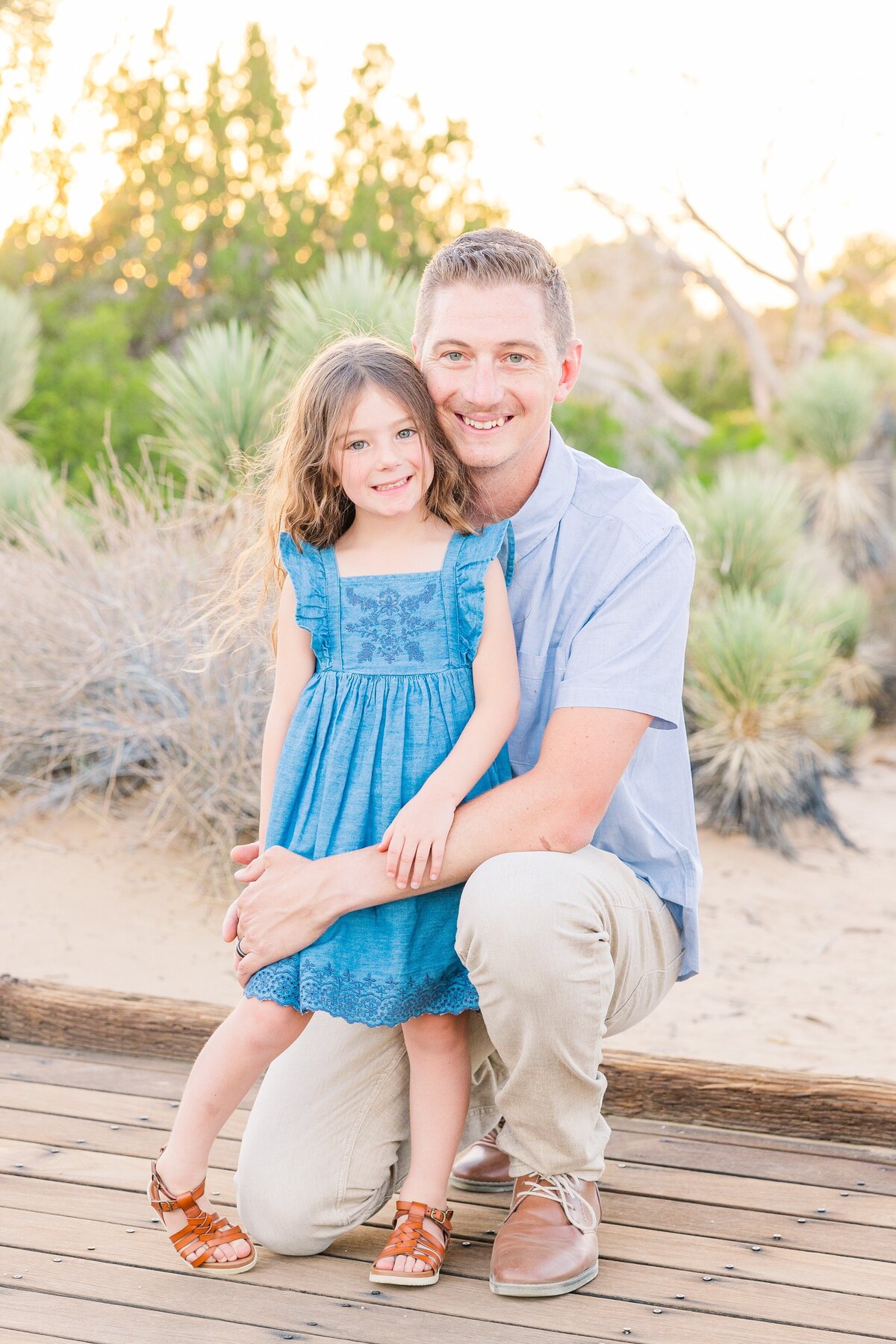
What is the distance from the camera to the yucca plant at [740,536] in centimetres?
681

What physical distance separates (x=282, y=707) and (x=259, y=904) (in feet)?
1.14

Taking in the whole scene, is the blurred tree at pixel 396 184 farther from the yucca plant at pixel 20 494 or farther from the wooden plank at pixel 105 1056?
the wooden plank at pixel 105 1056

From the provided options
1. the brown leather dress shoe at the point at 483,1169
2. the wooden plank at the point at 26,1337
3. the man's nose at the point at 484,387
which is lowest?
the wooden plank at the point at 26,1337

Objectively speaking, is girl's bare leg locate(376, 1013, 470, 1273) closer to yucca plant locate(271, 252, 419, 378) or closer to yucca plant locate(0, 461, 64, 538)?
yucca plant locate(271, 252, 419, 378)

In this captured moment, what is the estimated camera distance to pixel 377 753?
221 cm

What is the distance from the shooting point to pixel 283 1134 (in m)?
2.29

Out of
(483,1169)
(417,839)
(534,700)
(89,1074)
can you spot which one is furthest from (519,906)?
(89,1074)

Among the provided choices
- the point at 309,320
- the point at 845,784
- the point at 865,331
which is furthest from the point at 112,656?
the point at 865,331

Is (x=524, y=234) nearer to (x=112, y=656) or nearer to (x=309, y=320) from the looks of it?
(x=112, y=656)

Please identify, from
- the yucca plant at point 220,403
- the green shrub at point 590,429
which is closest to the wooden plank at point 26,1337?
the yucca plant at point 220,403

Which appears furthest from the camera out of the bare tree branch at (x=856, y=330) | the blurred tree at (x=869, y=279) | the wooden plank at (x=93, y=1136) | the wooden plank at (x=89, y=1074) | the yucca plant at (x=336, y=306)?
the blurred tree at (x=869, y=279)

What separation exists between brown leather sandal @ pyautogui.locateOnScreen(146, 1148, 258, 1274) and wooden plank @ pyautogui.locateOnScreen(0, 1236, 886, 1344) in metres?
0.02

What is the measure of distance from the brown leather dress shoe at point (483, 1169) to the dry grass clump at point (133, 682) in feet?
7.39

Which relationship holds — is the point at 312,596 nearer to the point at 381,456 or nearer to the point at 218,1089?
the point at 381,456
